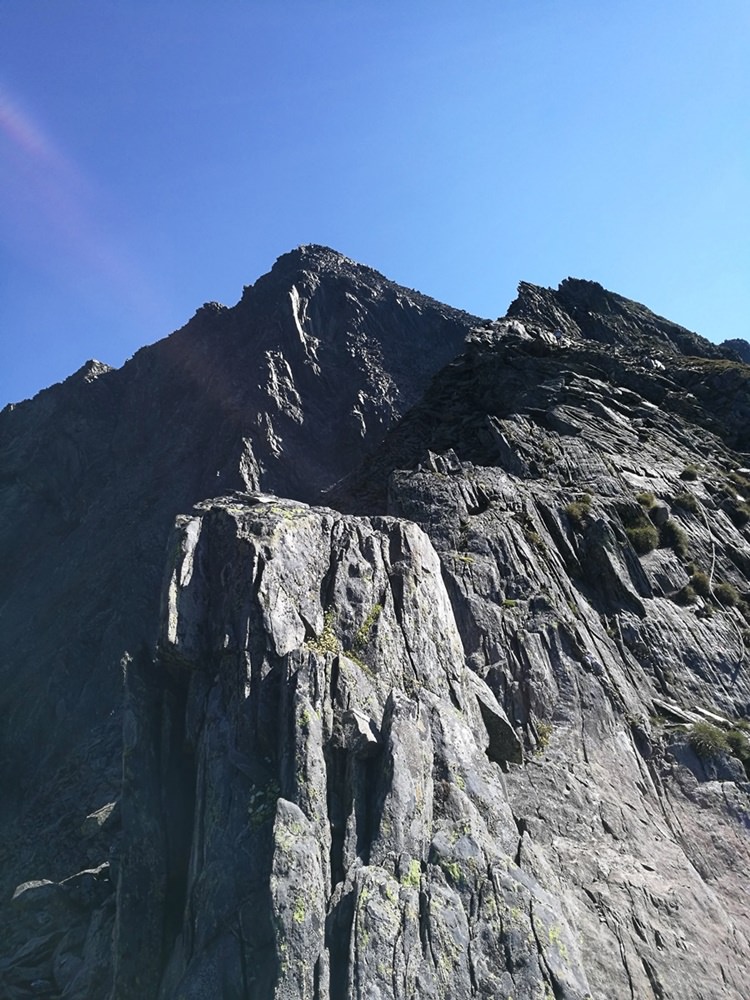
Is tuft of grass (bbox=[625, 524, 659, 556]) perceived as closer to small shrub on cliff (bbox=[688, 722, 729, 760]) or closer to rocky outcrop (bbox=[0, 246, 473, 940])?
small shrub on cliff (bbox=[688, 722, 729, 760])

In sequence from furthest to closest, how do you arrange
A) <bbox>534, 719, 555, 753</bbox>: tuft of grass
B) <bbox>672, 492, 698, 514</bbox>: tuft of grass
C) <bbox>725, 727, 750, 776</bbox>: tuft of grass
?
1. <bbox>672, 492, 698, 514</bbox>: tuft of grass
2. <bbox>725, 727, 750, 776</bbox>: tuft of grass
3. <bbox>534, 719, 555, 753</bbox>: tuft of grass

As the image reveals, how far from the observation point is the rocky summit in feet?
49.9

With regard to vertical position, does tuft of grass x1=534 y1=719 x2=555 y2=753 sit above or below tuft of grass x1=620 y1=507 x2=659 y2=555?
below

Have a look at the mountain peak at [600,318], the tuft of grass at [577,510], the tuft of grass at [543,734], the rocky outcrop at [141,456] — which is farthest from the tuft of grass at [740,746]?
the mountain peak at [600,318]

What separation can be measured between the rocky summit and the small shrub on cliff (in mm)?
91

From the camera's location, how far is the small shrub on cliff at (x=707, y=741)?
24.2 meters

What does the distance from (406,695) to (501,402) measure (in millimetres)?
37076

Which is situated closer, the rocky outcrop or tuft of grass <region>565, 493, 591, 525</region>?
tuft of grass <region>565, 493, 591, 525</region>

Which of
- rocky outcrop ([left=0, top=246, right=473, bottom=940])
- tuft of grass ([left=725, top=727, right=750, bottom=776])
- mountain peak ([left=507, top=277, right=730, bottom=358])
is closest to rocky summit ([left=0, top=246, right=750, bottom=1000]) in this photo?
tuft of grass ([left=725, top=727, right=750, bottom=776])

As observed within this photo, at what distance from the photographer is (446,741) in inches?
759

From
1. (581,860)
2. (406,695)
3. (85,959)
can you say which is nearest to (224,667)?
(406,695)

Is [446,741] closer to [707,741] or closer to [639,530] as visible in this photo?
[707,741]

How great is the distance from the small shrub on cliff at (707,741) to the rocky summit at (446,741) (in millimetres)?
91

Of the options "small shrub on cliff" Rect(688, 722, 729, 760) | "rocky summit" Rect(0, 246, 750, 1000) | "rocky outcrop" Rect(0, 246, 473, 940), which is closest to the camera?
"rocky summit" Rect(0, 246, 750, 1000)
